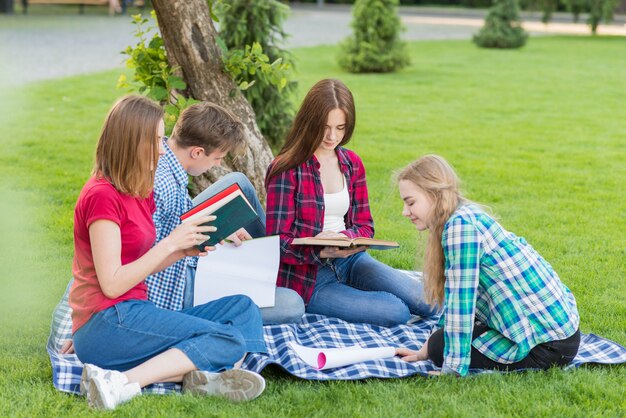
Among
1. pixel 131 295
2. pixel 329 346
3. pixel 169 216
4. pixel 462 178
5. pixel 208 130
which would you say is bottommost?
pixel 462 178

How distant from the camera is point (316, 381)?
3.50 m

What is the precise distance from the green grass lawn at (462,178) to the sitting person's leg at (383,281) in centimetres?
78

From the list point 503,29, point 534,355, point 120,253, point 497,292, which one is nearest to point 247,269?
point 120,253

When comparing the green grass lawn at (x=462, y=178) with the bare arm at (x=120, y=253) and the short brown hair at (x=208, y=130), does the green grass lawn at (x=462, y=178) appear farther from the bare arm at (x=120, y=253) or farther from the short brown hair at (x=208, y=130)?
the short brown hair at (x=208, y=130)

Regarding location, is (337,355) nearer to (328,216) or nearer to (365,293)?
(365,293)

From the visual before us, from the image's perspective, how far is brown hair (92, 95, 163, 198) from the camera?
10.4 ft

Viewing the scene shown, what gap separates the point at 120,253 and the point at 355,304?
139cm

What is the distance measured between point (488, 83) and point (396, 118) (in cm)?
349

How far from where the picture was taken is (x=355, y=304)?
422cm

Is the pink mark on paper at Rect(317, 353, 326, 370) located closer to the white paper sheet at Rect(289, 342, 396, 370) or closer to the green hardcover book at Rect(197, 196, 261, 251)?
the white paper sheet at Rect(289, 342, 396, 370)

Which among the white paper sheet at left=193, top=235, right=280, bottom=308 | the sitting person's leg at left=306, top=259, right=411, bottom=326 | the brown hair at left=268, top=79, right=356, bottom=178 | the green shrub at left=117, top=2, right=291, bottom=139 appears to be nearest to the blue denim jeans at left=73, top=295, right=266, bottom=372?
the white paper sheet at left=193, top=235, right=280, bottom=308

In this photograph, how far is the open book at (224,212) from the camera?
325 cm

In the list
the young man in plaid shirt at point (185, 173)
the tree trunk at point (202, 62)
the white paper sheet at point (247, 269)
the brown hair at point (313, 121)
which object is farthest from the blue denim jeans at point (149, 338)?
the tree trunk at point (202, 62)

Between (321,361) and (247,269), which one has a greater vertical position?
(247,269)
